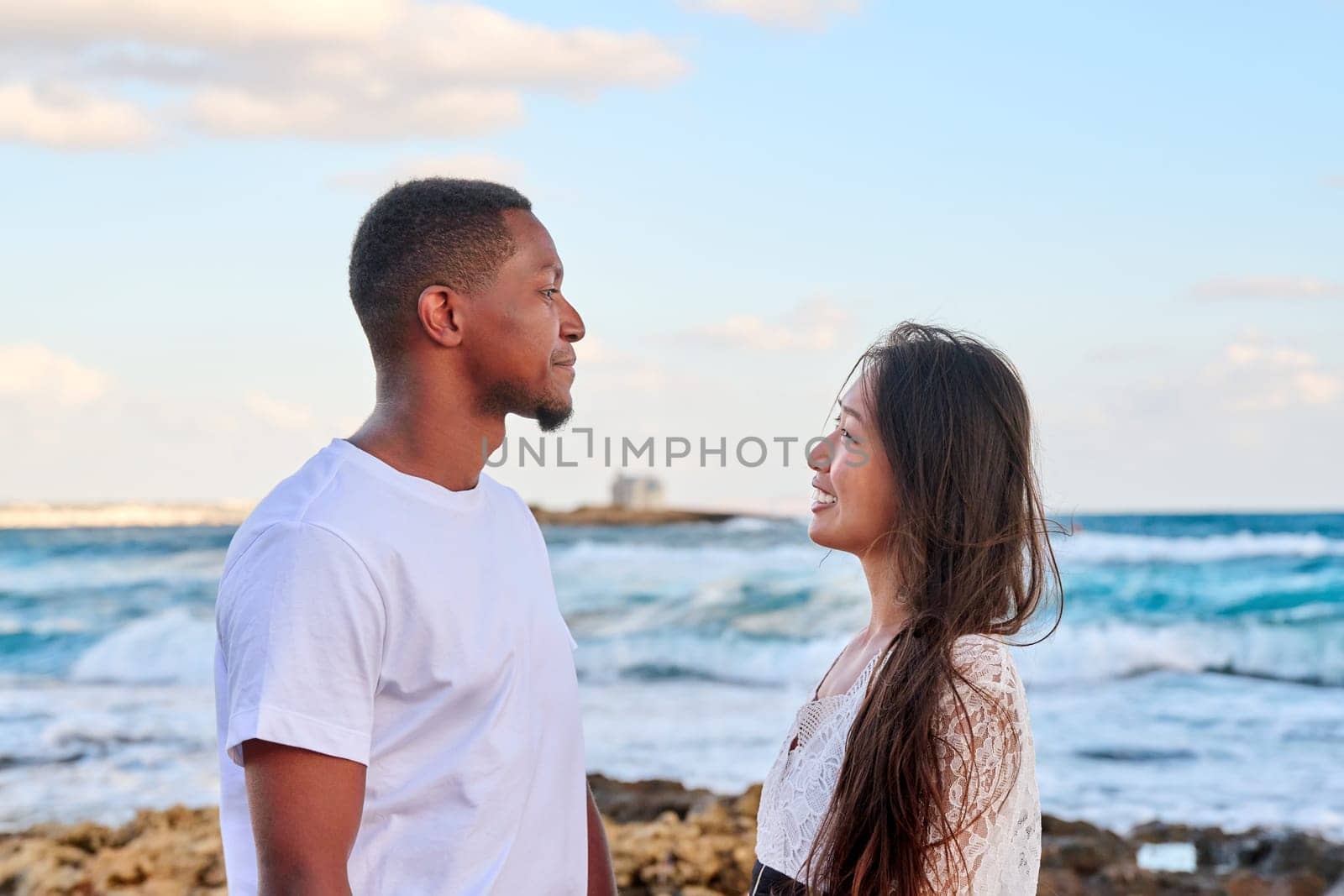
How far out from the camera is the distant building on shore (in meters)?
25.8

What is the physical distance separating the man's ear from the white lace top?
0.91 meters

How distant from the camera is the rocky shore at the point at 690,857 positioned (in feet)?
18.5

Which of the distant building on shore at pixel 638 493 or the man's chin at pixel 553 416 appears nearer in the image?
the man's chin at pixel 553 416

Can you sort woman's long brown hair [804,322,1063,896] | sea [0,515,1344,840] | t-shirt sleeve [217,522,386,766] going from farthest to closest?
sea [0,515,1344,840], woman's long brown hair [804,322,1063,896], t-shirt sleeve [217,522,386,766]

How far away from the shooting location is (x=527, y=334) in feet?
7.14

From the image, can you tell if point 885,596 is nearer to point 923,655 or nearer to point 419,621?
point 923,655

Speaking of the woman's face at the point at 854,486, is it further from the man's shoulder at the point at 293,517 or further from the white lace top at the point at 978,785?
the man's shoulder at the point at 293,517

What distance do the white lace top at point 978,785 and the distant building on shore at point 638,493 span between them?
23.4m

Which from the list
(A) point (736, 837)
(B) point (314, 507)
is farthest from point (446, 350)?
(A) point (736, 837)

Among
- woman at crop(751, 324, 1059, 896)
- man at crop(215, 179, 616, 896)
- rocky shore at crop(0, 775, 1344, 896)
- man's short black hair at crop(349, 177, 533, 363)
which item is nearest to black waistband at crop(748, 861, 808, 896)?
woman at crop(751, 324, 1059, 896)

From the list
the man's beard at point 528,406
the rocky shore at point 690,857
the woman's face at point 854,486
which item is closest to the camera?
the man's beard at point 528,406

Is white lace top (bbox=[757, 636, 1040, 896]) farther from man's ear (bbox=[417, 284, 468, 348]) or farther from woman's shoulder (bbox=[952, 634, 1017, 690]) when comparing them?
man's ear (bbox=[417, 284, 468, 348])

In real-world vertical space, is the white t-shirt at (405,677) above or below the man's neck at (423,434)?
below

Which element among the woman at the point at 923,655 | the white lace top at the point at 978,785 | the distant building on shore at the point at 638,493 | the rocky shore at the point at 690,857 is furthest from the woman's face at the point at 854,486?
the distant building on shore at the point at 638,493
